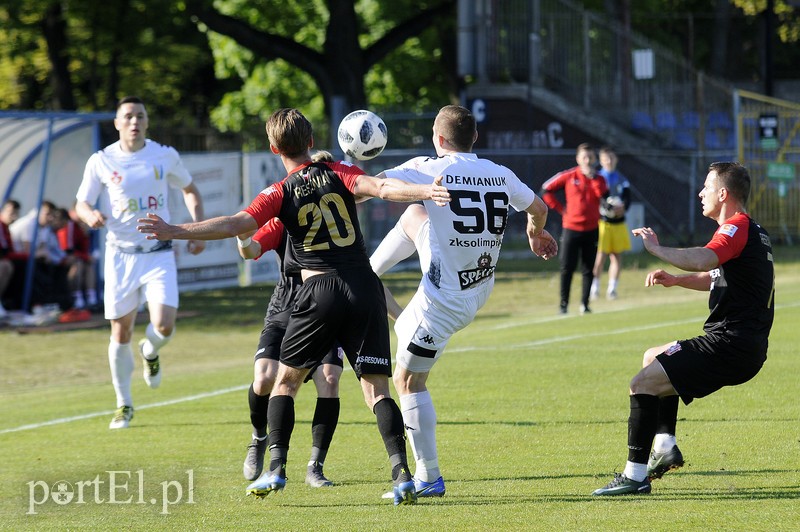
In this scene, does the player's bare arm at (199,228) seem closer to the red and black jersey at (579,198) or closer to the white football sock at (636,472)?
the white football sock at (636,472)

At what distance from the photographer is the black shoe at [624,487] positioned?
6.58 m

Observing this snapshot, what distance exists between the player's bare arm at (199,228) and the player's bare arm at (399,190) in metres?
0.61

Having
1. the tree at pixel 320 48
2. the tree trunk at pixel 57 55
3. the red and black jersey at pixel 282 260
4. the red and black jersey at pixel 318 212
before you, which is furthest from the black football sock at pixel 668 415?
the tree trunk at pixel 57 55

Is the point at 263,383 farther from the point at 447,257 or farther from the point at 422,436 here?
the point at 447,257

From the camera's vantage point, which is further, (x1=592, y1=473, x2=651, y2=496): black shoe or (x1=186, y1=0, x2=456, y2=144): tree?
(x1=186, y1=0, x2=456, y2=144): tree

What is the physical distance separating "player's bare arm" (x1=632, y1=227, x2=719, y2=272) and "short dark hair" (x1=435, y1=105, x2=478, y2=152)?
1.15 meters

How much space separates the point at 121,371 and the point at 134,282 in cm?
76

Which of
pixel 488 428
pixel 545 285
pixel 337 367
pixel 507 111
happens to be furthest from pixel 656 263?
pixel 337 367

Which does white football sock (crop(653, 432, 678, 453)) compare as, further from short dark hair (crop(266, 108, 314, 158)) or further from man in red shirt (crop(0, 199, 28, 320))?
man in red shirt (crop(0, 199, 28, 320))

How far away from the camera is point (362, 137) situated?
23.1 ft

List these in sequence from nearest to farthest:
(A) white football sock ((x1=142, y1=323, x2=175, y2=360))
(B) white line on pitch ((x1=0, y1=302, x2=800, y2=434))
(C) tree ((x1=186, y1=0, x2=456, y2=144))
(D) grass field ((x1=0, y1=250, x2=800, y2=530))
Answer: (D) grass field ((x1=0, y1=250, x2=800, y2=530)), (A) white football sock ((x1=142, y1=323, x2=175, y2=360)), (B) white line on pitch ((x1=0, y1=302, x2=800, y2=434)), (C) tree ((x1=186, y1=0, x2=456, y2=144))

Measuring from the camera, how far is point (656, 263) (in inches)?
1007

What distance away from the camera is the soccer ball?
7039 millimetres

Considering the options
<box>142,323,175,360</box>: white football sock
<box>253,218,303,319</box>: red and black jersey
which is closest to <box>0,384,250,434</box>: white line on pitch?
<box>142,323,175,360</box>: white football sock
